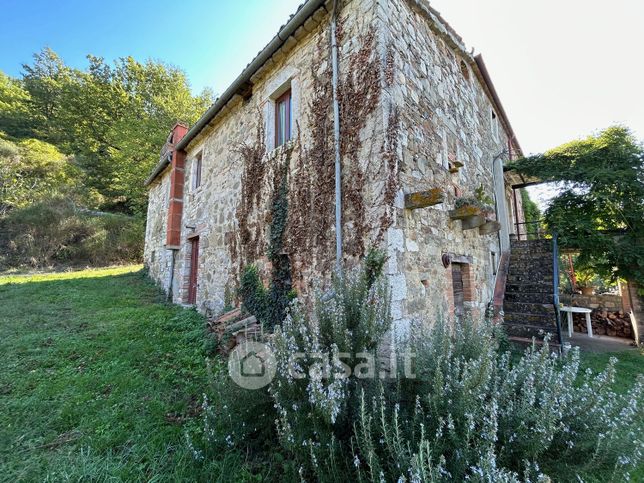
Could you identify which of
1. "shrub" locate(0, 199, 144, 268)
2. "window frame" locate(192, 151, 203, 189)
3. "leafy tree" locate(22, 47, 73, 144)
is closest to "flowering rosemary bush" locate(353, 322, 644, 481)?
"window frame" locate(192, 151, 203, 189)

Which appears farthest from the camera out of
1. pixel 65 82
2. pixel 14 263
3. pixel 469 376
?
pixel 65 82

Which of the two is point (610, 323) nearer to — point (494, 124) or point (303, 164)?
point (494, 124)

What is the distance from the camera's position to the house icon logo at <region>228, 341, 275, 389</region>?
7.71 ft

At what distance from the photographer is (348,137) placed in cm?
391

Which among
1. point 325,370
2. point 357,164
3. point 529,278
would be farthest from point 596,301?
point 325,370

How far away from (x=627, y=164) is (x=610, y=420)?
26.3 feet

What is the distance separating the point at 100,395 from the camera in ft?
10.4

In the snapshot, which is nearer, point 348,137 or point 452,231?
point 348,137

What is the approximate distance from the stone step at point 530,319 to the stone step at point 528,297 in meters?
0.35

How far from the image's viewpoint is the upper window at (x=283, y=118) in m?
5.32

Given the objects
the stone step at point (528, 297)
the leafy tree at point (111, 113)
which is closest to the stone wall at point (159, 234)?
the leafy tree at point (111, 113)

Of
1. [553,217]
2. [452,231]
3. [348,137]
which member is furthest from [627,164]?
[348,137]

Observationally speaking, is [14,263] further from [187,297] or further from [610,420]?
[610,420]

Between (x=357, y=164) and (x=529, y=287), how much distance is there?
17.7ft
